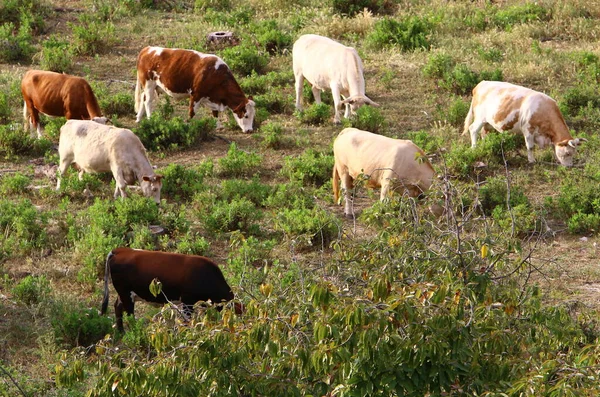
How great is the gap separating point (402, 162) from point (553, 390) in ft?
22.3

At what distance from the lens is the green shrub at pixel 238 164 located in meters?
14.2

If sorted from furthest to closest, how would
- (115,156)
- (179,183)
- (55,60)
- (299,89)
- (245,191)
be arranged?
(55,60) → (299,89) → (179,183) → (245,191) → (115,156)

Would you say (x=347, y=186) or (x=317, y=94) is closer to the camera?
(x=347, y=186)

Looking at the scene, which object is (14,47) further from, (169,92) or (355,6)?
(355,6)

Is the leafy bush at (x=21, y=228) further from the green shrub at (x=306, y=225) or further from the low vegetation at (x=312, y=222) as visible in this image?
the green shrub at (x=306, y=225)

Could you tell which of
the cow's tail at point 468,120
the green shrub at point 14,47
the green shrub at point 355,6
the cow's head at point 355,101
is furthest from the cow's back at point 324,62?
the green shrub at point 14,47

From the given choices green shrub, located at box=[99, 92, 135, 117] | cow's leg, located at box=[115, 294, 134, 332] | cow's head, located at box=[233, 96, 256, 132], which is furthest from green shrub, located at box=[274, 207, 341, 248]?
green shrub, located at box=[99, 92, 135, 117]

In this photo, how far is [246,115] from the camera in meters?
15.9

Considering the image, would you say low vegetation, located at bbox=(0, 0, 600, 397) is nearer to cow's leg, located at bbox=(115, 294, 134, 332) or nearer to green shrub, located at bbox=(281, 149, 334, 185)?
green shrub, located at bbox=(281, 149, 334, 185)

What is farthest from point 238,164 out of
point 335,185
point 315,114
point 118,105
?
point 118,105

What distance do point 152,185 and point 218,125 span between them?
3.78 m

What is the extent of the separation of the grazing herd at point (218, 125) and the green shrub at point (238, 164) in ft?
5.02

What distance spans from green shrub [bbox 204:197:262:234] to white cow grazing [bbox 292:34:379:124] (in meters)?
3.71

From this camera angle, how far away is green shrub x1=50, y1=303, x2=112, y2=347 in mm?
9562
